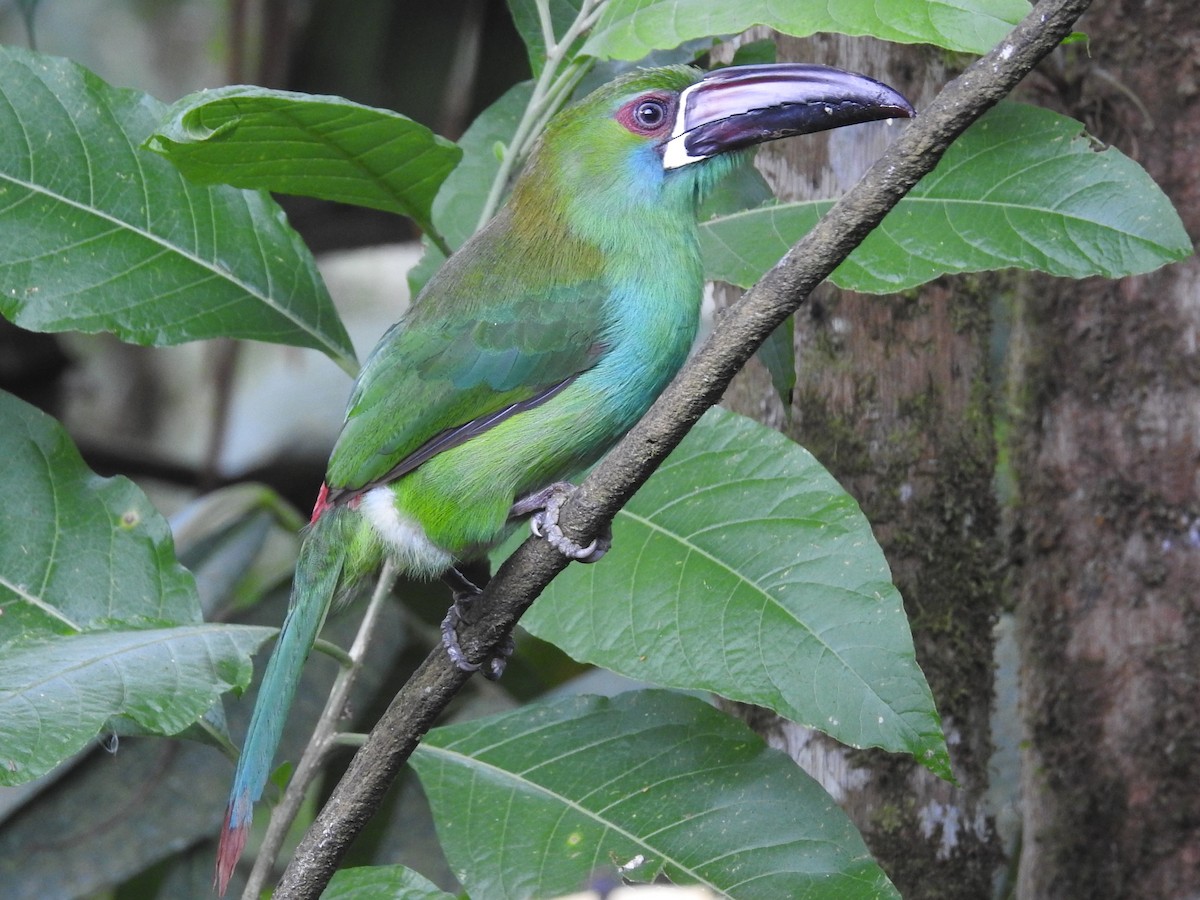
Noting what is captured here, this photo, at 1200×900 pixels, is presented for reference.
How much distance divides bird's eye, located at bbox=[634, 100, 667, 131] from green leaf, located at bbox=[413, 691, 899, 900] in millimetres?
990

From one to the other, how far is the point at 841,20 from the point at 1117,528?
4.71 ft

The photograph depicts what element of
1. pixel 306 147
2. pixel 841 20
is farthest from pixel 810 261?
pixel 306 147

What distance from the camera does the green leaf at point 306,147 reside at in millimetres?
1918

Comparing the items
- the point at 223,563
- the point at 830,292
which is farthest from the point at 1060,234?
the point at 223,563

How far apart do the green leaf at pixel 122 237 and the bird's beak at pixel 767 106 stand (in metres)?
0.74

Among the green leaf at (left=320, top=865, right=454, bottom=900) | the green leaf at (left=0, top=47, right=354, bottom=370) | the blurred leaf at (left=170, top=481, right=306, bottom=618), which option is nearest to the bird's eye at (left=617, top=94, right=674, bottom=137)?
the green leaf at (left=0, top=47, right=354, bottom=370)

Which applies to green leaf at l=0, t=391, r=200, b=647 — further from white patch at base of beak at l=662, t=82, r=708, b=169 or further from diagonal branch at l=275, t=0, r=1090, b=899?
white patch at base of beak at l=662, t=82, r=708, b=169

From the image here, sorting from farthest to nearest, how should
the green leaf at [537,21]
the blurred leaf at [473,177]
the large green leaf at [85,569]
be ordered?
the blurred leaf at [473,177], the green leaf at [537,21], the large green leaf at [85,569]

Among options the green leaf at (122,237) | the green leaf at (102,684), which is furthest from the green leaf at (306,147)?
the green leaf at (102,684)

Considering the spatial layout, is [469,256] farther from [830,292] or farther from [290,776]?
[290,776]

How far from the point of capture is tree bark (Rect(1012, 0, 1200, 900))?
108 inches

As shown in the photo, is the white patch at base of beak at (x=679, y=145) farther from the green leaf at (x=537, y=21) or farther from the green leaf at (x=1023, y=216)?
the green leaf at (x=537, y=21)

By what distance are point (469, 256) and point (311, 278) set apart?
0.32 metres

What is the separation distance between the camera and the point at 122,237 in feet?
7.58
